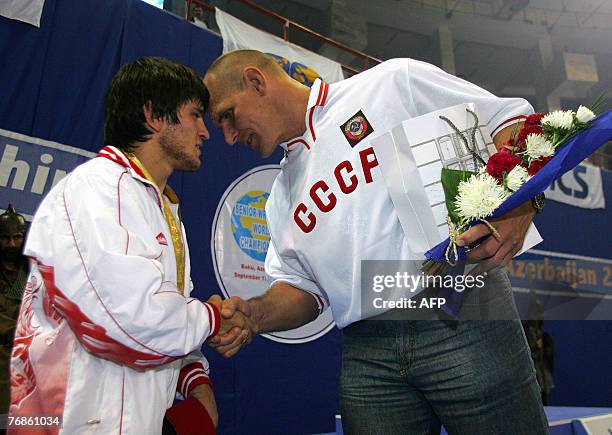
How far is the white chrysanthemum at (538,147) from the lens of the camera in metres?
1.16

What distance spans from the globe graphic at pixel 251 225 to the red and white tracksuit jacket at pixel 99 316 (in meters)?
2.60

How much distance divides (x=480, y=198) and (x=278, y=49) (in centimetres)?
402

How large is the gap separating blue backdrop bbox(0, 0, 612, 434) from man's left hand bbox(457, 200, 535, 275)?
279cm

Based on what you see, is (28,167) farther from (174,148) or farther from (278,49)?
(278,49)

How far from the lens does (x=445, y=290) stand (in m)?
1.21

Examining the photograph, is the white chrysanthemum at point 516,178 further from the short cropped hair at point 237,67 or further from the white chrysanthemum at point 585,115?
the short cropped hair at point 237,67

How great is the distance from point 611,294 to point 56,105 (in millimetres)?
7616

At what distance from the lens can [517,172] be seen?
1.13m

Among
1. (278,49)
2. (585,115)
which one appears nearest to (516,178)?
(585,115)

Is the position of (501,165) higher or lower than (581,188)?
lower

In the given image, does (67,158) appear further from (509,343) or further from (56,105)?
(509,343)

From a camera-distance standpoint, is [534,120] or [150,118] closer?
[534,120]

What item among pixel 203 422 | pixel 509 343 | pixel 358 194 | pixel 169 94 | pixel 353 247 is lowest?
pixel 203 422

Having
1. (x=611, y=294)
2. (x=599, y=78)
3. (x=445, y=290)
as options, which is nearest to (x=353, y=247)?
(x=445, y=290)
